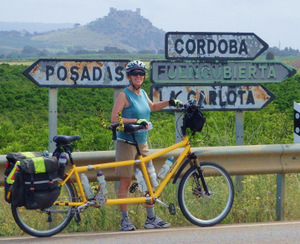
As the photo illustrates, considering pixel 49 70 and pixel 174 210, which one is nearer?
pixel 174 210

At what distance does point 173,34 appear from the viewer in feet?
26.2

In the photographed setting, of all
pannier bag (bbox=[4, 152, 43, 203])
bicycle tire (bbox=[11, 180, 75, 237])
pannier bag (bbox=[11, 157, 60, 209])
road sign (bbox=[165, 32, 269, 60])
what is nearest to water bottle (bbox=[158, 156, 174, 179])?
bicycle tire (bbox=[11, 180, 75, 237])

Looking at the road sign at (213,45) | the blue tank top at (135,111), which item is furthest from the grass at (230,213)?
the road sign at (213,45)

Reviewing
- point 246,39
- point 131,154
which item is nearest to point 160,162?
point 131,154

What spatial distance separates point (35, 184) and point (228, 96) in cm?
324

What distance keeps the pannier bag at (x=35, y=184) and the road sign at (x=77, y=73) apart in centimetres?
210

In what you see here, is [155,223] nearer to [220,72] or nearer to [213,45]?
[220,72]

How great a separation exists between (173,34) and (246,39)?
896mm

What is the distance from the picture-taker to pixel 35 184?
553 centimetres

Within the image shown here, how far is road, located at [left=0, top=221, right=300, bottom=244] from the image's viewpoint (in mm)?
5426

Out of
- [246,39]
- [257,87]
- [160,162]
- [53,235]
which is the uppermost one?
[246,39]

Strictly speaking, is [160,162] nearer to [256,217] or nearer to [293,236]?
[256,217]

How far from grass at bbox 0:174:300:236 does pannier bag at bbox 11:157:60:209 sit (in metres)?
0.61

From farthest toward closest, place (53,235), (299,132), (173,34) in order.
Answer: (173,34), (299,132), (53,235)
